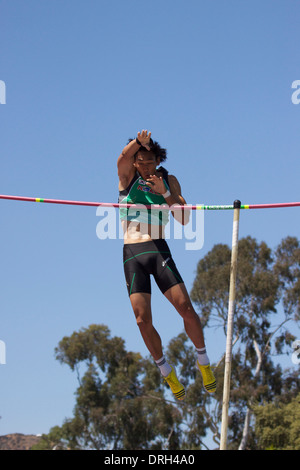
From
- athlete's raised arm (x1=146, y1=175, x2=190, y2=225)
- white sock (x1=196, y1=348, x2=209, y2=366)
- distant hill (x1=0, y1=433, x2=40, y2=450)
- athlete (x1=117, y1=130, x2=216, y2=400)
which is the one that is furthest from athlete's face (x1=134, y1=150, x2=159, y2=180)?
distant hill (x1=0, y1=433, x2=40, y2=450)

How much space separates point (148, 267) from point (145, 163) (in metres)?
1.12

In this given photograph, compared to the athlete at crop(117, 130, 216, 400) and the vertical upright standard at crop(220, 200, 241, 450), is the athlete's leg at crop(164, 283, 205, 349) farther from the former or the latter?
the vertical upright standard at crop(220, 200, 241, 450)

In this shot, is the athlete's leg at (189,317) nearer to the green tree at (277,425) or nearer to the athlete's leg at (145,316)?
the athlete's leg at (145,316)

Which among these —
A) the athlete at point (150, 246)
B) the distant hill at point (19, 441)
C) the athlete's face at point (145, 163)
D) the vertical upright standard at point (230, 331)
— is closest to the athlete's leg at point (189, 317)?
the athlete at point (150, 246)

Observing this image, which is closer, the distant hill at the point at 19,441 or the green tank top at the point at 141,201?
the green tank top at the point at 141,201

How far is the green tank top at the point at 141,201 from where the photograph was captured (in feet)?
20.4

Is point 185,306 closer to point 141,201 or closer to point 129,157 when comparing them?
point 141,201

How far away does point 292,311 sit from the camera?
31000 mm

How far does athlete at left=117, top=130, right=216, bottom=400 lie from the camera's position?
19.2 ft

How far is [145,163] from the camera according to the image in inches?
247

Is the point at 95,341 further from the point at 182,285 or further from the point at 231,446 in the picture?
the point at 182,285

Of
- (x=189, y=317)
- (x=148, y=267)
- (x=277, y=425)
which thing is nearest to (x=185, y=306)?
(x=189, y=317)

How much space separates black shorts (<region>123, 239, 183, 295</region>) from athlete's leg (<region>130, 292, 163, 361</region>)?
0.25 ft

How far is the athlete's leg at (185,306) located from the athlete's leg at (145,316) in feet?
0.79
